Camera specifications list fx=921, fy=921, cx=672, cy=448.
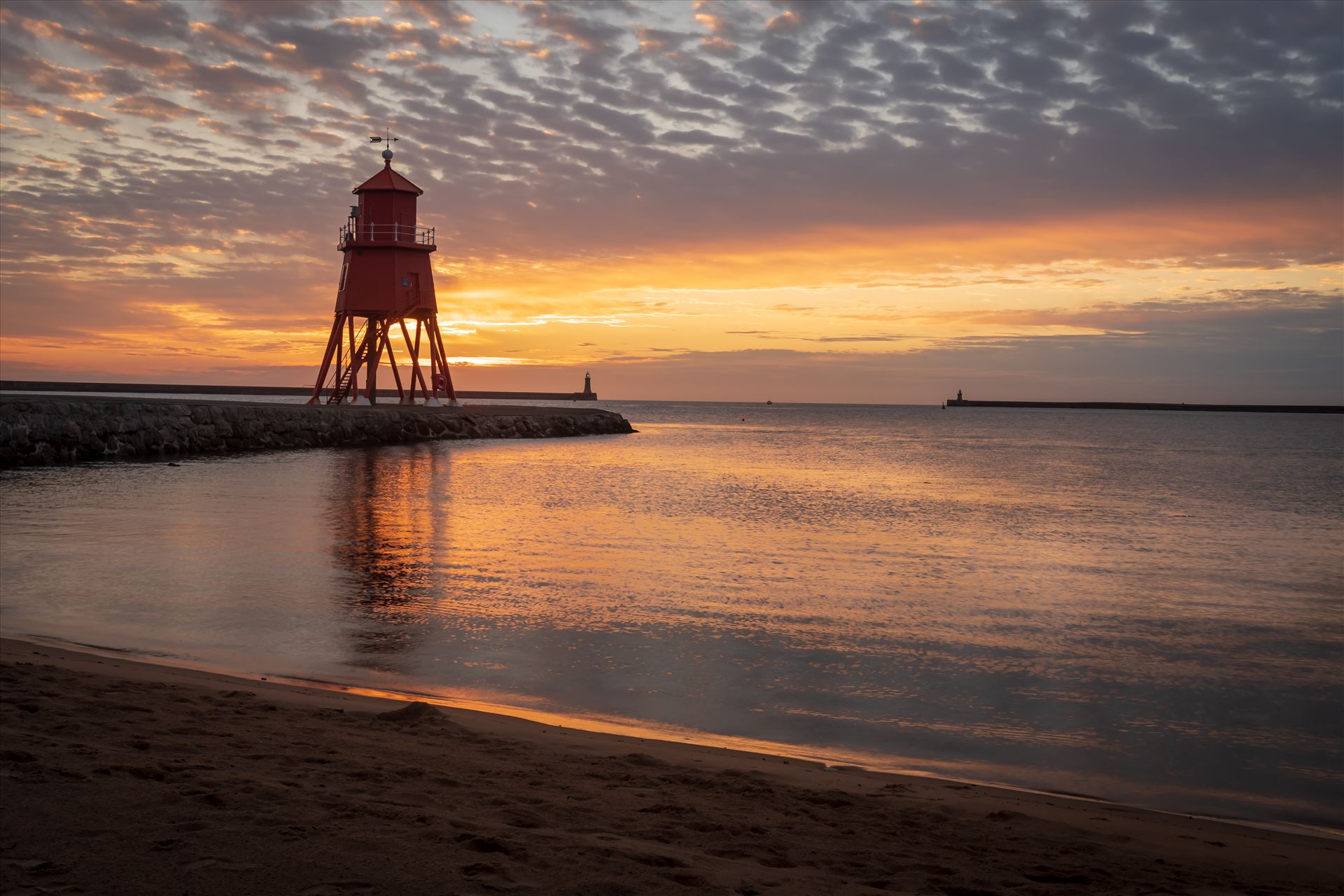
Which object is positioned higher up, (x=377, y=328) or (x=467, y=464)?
(x=377, y=328)

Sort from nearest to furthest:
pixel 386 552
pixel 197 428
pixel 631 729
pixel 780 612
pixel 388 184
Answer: pixel 631 729 → pixel 780 612 → pixel 386 552 → pixel 197 428 → pixel 388 184

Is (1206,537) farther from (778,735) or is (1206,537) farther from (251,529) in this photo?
(251,529)

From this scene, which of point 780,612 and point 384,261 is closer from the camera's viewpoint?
point 780,612

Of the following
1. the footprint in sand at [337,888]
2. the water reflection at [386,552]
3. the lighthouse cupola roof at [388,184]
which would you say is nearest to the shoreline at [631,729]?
the water reflection at [386,552]

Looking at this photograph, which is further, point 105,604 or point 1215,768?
point 105,604

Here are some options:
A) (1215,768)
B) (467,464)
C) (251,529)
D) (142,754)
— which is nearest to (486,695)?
(142,754)

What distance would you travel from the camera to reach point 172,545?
13.0m

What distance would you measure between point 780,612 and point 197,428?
30177 mm

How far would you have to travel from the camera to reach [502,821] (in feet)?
12.8

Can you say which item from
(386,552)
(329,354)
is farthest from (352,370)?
(386,552)

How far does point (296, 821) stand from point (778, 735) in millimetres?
3267

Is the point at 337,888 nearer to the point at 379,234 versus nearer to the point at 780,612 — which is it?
the point at 780,612

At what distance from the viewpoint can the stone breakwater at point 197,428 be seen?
1072 inches

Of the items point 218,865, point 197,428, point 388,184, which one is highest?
point 388,184
